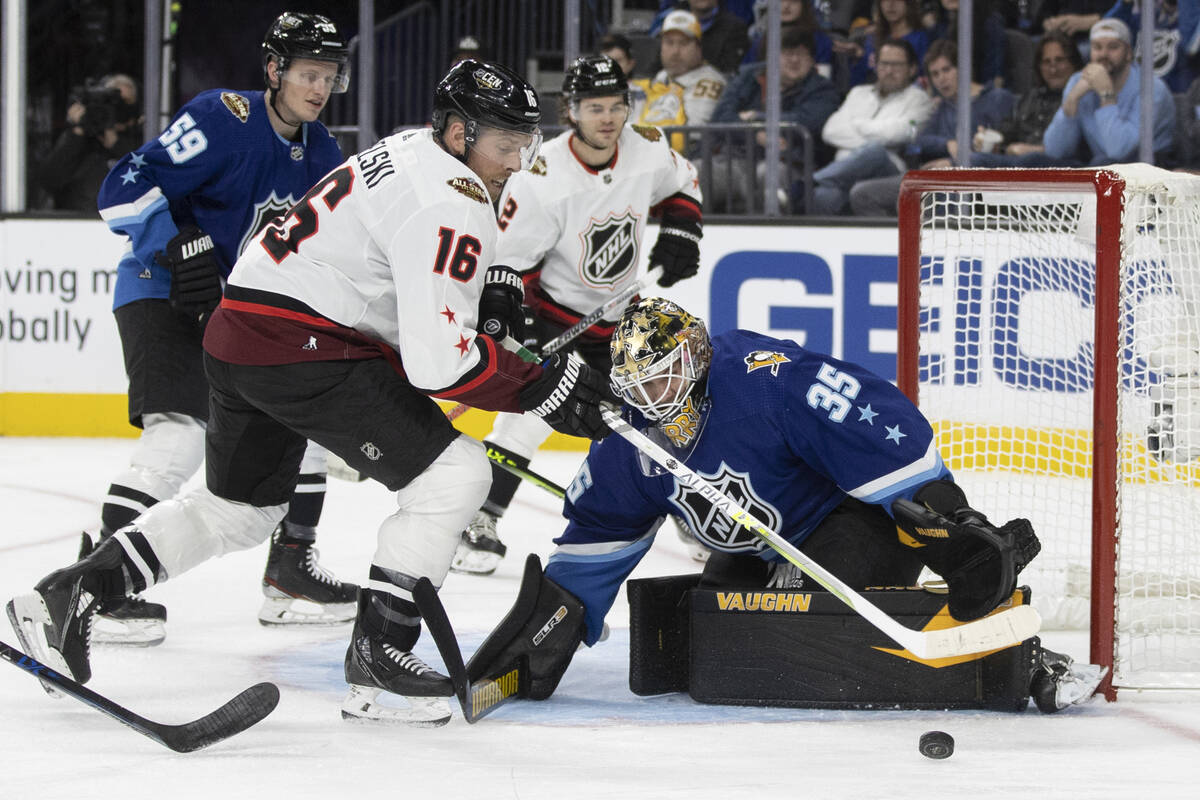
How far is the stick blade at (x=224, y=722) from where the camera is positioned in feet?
7.16

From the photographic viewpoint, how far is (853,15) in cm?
633

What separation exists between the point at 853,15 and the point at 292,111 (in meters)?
3.78

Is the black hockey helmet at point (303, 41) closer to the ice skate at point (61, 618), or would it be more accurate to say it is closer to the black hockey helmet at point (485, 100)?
the black hockey helmet at point (485, 100)

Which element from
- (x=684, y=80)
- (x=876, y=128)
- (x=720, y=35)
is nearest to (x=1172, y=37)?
(x=876, y=128)

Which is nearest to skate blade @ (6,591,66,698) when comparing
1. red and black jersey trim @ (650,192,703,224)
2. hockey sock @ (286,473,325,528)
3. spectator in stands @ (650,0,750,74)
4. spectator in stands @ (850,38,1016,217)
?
hockey sock @ (286,473,325,528)

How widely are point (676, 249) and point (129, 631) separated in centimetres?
166

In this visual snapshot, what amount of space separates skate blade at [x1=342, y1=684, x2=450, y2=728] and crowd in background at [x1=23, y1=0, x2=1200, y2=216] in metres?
3.62

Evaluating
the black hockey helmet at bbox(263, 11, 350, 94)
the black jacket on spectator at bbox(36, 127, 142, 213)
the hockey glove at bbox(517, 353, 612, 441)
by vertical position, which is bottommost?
the hockey glove at bbox(517, 353, 612, 441)

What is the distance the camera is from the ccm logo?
2523mm

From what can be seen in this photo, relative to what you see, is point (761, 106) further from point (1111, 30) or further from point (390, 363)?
point (390, 363)

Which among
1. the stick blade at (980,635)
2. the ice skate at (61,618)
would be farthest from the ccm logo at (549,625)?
the ice skate at (61,618)

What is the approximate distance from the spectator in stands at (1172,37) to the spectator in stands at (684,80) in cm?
156

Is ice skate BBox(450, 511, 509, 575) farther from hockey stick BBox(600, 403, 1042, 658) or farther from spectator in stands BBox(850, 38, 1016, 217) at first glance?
spectator in stands BBox(850, 38, 1016, 217)

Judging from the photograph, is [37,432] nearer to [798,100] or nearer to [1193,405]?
[798,100]
